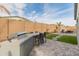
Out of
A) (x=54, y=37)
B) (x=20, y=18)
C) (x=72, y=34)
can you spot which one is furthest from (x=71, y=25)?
(x=20, y=18)

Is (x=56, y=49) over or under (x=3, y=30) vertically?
under

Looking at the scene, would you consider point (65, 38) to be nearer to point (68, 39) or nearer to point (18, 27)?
point (68, 39)

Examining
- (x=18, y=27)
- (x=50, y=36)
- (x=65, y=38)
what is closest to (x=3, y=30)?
(x=18, y=27)

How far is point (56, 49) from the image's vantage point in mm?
1555

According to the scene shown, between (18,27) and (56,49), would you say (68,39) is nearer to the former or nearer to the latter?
(56,49)

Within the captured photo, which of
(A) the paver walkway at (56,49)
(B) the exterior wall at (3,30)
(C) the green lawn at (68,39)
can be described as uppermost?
(B) the exterior wall at (3,30)

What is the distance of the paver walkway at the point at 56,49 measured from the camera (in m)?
1.53

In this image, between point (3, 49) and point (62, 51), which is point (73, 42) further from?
point (3, 49)

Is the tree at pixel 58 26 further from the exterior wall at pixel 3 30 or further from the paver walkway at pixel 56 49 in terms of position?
the exterior wall at pixel 3 30

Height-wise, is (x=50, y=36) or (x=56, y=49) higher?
(x=50, y=36)

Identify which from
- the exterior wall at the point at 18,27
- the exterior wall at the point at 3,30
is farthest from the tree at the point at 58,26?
the exterior wall at the point at 3,30

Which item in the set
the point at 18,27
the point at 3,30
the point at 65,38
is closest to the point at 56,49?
the point at 65,38

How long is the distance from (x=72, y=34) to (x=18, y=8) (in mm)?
520

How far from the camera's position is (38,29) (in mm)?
1571
